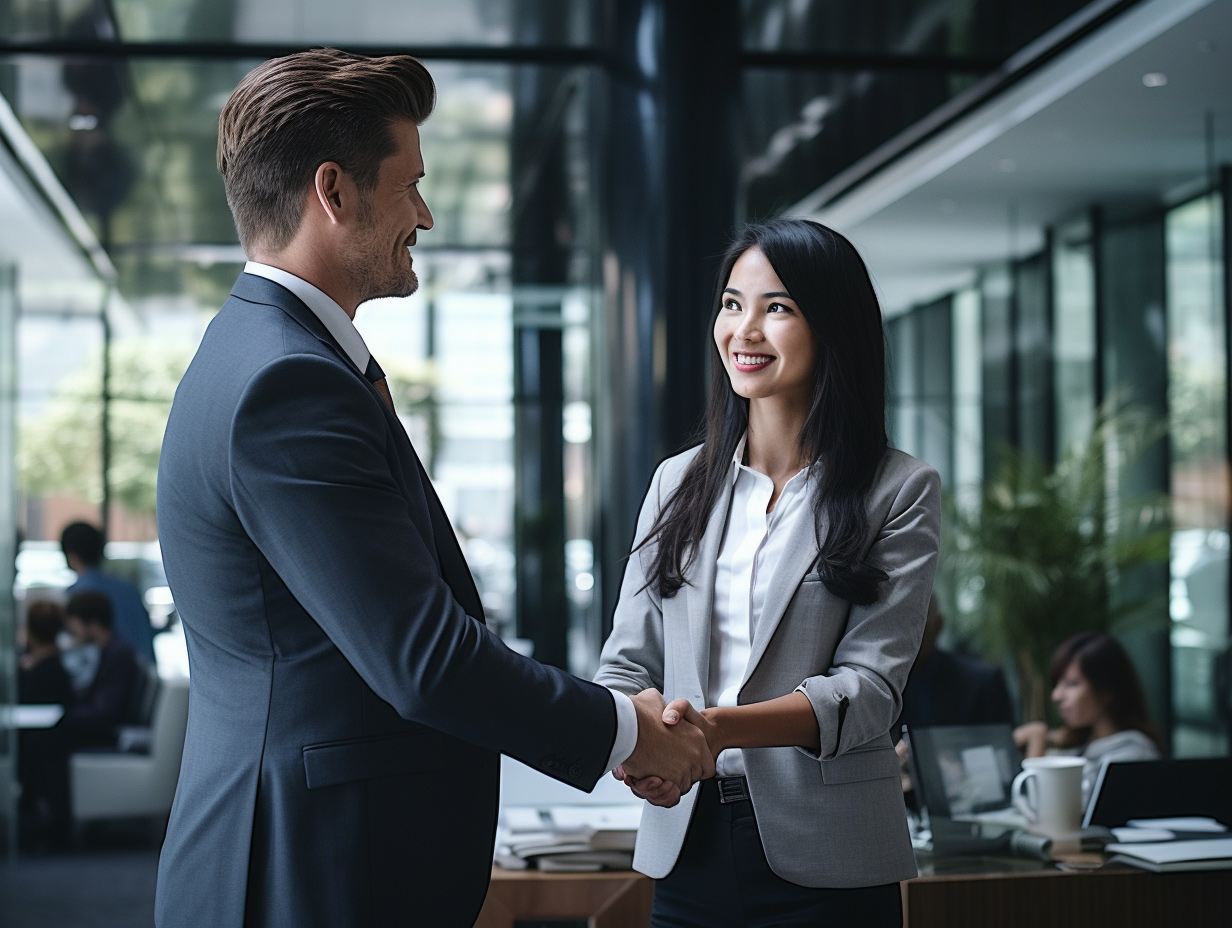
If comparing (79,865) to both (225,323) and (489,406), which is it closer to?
(489,406)

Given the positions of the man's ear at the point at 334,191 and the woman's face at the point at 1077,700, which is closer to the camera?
the man's ear at the point at 334,191

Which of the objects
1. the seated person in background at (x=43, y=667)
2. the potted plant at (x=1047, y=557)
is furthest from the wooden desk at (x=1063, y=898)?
the seated person in background at (x=43, y=667)

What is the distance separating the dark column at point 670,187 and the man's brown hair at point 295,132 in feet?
8.67

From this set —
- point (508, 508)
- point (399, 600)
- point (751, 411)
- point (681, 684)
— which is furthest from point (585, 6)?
point (508, 508)

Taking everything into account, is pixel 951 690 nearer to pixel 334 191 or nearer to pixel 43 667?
pixel 334 191

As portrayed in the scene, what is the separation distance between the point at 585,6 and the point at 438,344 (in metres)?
6.50

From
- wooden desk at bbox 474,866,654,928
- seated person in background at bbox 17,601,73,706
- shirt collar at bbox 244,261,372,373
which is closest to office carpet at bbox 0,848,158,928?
seated person in background at bbox 17,601,73,706

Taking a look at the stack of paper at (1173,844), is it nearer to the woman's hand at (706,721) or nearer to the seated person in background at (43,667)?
the woman's hand at (706,721)

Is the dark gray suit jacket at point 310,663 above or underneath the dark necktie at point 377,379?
underneath

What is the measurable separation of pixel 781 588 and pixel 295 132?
0.88m

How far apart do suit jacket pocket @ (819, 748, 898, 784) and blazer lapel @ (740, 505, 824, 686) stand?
6.5 inches

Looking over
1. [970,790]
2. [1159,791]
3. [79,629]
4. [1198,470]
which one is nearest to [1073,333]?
[1198,470]

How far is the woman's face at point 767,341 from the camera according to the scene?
1941mm

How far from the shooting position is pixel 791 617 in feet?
6.08
